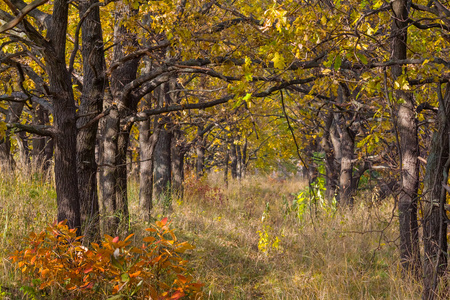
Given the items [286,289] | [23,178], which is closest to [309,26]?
[286,289]

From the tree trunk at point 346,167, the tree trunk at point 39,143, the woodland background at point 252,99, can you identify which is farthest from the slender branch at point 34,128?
the tree trunk at point 39,143

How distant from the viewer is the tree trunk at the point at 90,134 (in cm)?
454

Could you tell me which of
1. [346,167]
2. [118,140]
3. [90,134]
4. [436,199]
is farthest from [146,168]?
[436,199]

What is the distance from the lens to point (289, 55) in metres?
4.02

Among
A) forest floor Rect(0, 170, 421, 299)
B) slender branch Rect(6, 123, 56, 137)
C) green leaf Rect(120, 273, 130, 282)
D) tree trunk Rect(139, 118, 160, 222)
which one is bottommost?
forest floor Rect(0, 170, 421, 299)

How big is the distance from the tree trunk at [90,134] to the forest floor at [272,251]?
64 centimetres

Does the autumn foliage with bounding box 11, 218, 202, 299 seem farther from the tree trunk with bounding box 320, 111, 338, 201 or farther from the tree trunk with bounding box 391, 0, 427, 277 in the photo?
the tree trunk with bounding box 320, 111, 338, 201

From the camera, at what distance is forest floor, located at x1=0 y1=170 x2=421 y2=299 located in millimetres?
4387

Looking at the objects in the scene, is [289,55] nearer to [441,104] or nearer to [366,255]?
[441,104]

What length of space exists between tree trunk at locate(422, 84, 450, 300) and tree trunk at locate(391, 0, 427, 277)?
434 millimetres

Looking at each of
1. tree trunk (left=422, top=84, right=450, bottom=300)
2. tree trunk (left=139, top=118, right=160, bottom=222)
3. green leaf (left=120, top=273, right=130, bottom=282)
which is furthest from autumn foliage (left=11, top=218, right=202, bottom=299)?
tree trunk (left=139, top=118, right=160, bottom=222)

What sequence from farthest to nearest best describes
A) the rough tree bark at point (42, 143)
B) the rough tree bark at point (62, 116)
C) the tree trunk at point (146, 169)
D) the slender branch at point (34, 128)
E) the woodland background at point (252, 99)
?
the rough tree bark at point (42, 143), the tree trunk at point (146, 169), the rough tree bark at point (62, 116), the woodland background at point (252, 99), the slender branch at point (34, 128)

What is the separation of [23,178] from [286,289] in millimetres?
5132

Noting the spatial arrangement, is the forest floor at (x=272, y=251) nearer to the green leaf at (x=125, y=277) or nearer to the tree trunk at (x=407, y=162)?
the tree trunk at (x=407, y=162)
